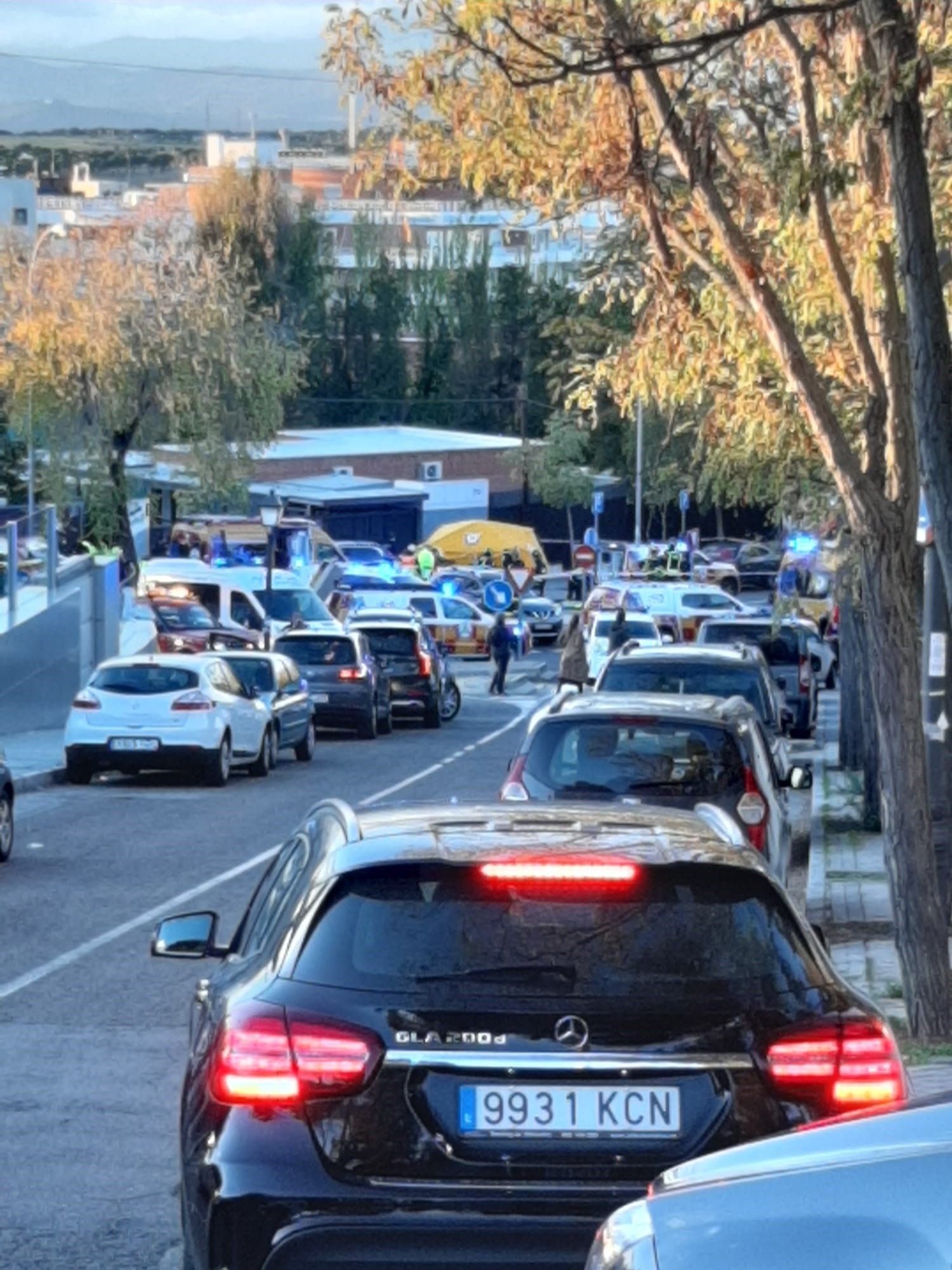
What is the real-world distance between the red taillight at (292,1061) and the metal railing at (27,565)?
2896 cm

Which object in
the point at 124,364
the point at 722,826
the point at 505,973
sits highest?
the point at 124,364

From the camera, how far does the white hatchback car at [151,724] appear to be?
27.1 meters

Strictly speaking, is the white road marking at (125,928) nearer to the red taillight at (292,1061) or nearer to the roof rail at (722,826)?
the roof rail at (722,826)

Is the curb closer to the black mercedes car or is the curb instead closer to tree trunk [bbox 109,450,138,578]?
tree trunk [bbox 109,450,138,578]

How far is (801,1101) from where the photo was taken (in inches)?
212

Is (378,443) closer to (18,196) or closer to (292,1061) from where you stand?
(18,196)

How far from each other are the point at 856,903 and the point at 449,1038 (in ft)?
36.3

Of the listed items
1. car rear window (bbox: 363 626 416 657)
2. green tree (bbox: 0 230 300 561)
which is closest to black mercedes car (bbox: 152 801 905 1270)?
car rear window (bbox: 363 626 416 657)

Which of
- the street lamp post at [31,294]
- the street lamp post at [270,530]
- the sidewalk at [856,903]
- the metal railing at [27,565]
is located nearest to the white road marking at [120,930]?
the sidewalk at [856,903]

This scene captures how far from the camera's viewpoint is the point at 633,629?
45.6m

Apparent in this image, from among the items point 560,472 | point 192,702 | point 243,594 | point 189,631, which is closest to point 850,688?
point 192,702

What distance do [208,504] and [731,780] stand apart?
4420cm

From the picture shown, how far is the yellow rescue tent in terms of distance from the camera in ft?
265

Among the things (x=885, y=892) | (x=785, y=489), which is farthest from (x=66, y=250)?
(x=885, y=892)
